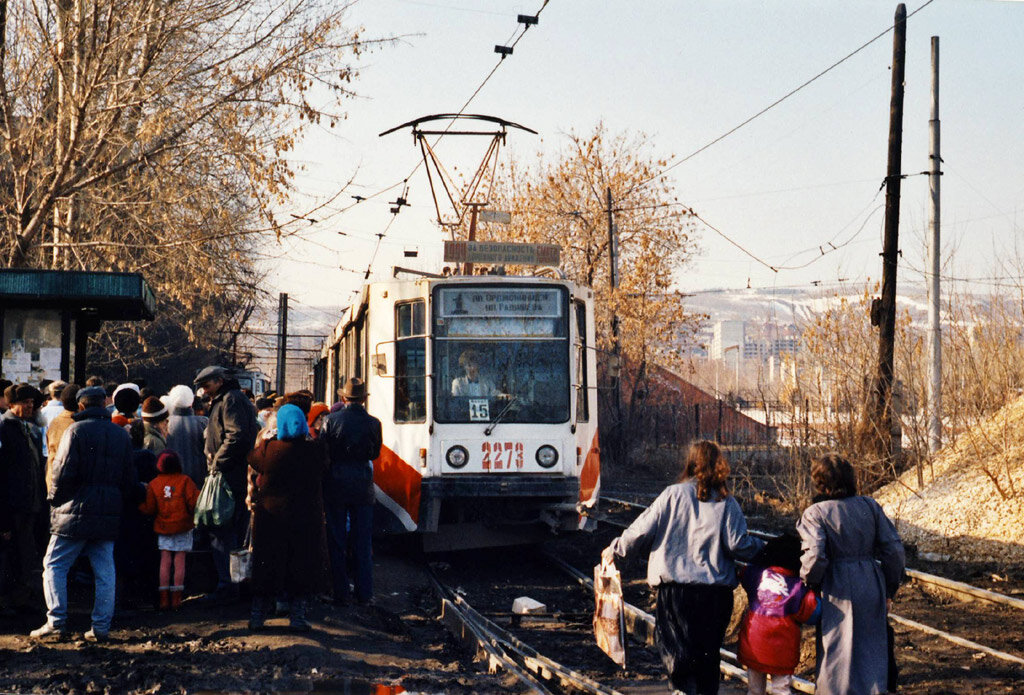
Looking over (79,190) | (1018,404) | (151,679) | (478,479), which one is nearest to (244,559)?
(151,679)

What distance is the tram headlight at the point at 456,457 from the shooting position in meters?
12.8

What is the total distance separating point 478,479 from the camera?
12.8 meters

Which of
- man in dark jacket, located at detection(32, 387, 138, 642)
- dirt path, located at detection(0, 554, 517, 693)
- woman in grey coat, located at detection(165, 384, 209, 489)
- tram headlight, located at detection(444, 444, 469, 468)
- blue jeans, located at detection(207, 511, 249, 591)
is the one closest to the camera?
dirt path, located at detection(0, 554, 517, 693)

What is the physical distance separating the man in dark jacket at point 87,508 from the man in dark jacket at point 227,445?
108 centimetres

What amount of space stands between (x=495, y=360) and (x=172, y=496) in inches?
174

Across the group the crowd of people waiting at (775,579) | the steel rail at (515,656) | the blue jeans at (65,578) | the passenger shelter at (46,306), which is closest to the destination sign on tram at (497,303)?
the steel rail at (515,656)

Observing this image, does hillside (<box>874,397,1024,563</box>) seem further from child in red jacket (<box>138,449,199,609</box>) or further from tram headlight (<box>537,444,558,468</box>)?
child in red jacket (<box>138,449,199,609</box>)

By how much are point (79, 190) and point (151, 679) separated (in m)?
10.6

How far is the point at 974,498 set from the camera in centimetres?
1644

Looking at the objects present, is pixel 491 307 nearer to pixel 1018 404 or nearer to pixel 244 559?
pixel 244 559

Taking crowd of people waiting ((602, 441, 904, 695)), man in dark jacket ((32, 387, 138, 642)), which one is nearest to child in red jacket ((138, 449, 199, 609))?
man in dark jacket ((32, 387, 138, 642))

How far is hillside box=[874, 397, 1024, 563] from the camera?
15141 mm

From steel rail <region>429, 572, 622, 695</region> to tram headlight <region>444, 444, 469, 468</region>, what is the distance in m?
1.89

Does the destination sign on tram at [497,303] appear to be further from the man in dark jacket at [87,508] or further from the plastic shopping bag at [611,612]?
the plastic shopping bag at [611,612]
